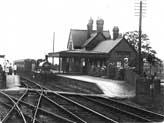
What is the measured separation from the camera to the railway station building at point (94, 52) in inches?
1533

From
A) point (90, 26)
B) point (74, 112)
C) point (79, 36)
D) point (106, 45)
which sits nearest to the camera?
point (74, 112)

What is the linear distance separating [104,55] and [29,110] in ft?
90.0

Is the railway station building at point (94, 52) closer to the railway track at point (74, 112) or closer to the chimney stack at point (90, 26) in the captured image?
the chimney stack at point (90, 26)

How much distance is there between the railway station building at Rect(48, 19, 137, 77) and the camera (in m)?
38.9

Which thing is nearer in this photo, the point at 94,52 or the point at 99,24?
the point at 94,52

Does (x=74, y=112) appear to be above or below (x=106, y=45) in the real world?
below

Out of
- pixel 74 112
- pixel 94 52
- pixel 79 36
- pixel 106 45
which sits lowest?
pixel 74 112

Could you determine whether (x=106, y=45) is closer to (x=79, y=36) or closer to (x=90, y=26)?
(x=90, y=26)

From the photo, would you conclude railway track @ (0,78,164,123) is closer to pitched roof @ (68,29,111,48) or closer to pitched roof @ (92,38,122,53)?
pitched roof @ (92,38,122,53)

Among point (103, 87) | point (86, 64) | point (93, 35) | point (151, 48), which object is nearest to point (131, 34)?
point (151, 48)

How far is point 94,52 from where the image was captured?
132ft

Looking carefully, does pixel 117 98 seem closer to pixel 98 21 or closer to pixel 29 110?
pixel 29 110

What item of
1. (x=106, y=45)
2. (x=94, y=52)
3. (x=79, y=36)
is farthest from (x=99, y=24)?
(x=94, y=52)

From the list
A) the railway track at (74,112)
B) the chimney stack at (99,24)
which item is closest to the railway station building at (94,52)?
the chimney stack at (99,24)
